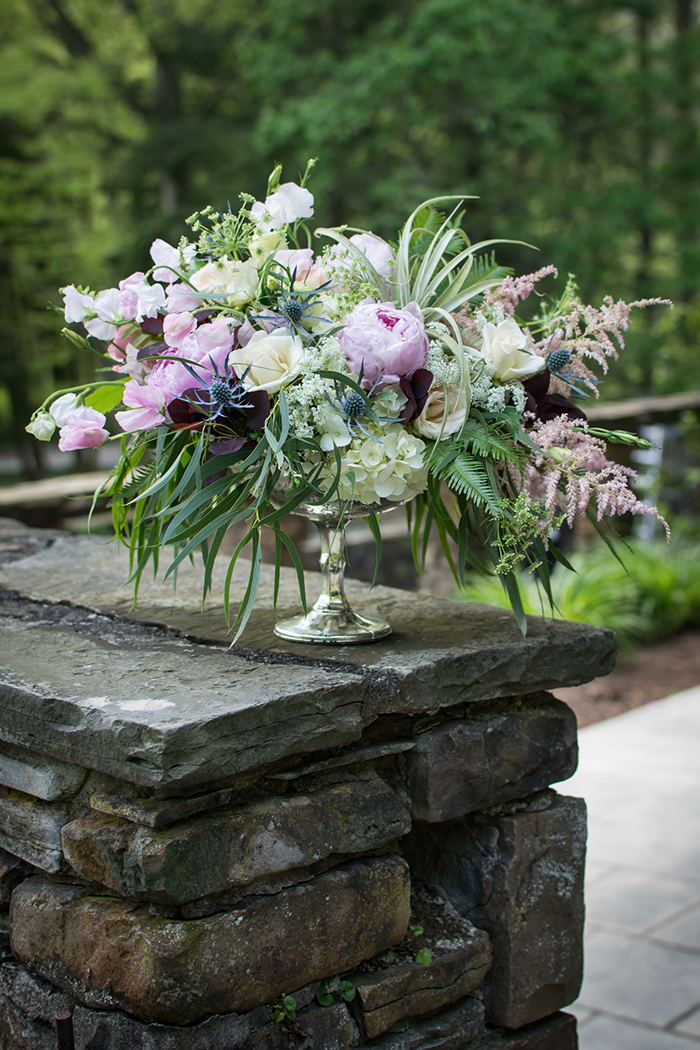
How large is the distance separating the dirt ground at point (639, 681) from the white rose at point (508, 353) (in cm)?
332

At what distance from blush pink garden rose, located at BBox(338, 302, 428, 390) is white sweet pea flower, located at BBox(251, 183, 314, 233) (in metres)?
0.21

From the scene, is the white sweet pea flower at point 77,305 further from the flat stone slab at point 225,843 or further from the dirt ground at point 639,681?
the dirt ground at point 639,681

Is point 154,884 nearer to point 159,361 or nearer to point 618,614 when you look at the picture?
point 159,361

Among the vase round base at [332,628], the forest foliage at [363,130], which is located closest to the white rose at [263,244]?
the vase round base at [332,628]

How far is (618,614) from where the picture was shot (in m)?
5.76

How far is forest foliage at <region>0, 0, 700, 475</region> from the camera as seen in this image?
29.1 ft

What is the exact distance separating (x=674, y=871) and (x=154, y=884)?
2.36 m

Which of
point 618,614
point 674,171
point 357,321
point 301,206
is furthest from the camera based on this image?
point 674,171

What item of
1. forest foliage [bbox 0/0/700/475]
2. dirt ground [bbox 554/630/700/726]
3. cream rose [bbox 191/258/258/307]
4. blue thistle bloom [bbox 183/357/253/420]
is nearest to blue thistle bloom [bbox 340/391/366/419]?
blue thistle bloom [bbox 183/357/253/420]

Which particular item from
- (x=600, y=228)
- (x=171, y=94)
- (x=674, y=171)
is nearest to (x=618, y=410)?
(x=600, y=228)

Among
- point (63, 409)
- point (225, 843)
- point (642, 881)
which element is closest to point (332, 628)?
point (225, 843)

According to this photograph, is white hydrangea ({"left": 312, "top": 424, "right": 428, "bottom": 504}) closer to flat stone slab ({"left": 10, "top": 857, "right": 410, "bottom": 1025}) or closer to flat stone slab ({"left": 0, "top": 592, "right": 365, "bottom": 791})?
flat stone slab ({"left": 0, "top": 592, "right": 365, "bottom": 791})

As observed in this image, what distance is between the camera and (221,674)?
1.46m

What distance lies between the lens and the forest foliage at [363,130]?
886 centimetres
